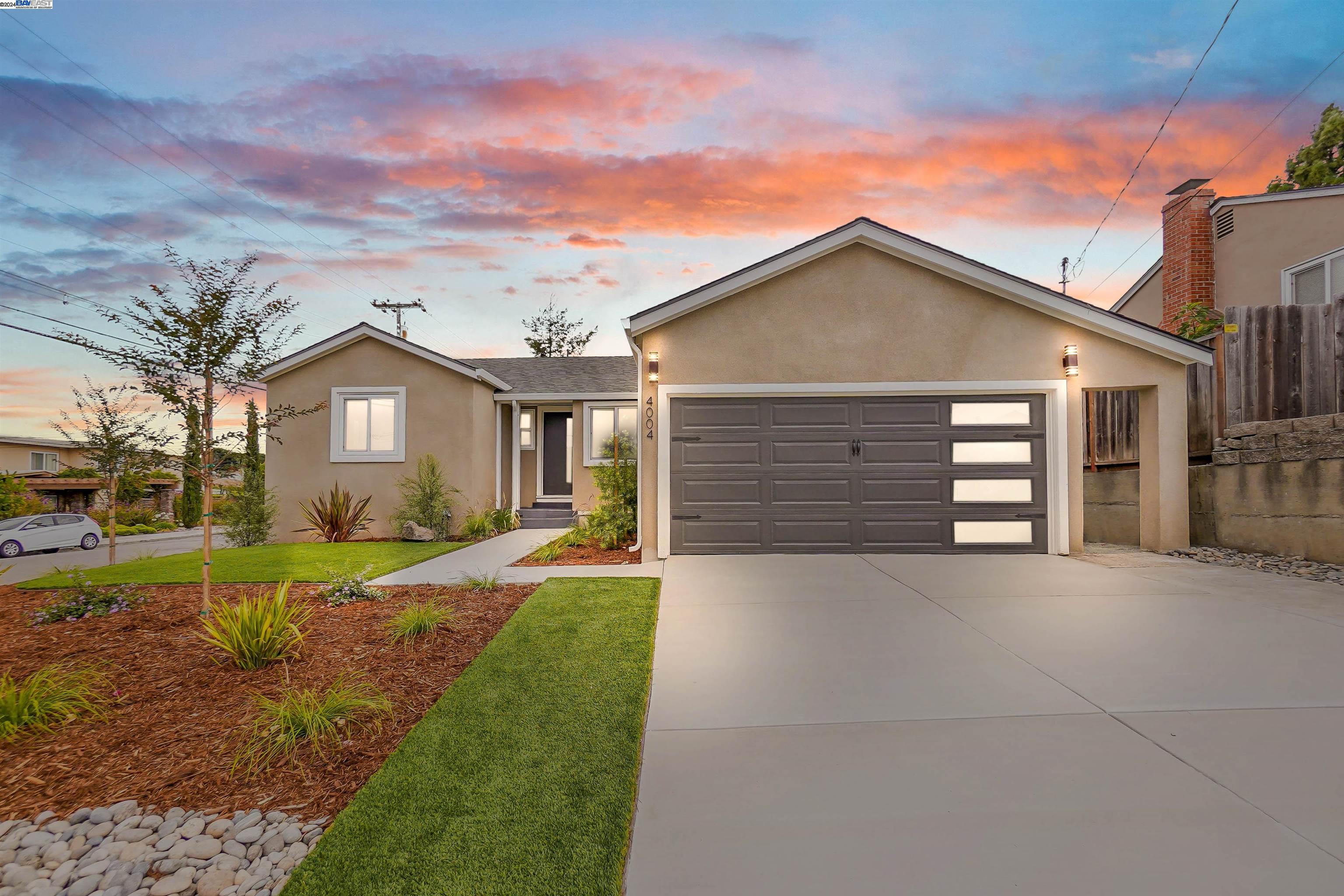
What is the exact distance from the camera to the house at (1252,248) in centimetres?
1030

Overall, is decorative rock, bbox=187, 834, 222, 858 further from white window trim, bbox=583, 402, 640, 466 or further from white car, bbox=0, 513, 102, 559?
white car, bbox=0, 513, 102, 559

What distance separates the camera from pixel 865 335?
818 cm

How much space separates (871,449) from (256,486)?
11.3 metres

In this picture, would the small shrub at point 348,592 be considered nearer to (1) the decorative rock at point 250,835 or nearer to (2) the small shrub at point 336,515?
(1) the decorative rock at point 250,835

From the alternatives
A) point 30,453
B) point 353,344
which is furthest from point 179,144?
point 30,453

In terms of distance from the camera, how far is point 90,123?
952 centimetres

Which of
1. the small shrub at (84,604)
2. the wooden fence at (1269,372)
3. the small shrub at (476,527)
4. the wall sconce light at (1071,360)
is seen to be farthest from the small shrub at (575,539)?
the wooden fence at (1269,372)

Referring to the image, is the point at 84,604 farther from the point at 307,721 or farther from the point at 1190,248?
the point at 1190,248

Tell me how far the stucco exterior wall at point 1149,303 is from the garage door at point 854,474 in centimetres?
778

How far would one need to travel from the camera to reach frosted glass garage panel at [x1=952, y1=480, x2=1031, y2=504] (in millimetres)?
8195

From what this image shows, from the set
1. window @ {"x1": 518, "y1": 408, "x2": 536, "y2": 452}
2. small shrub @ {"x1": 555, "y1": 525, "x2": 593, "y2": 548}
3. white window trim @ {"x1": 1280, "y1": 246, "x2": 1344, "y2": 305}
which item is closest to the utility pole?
window @ {"x1": 518, "y1": 408, "x2": 536, "y2": 452}

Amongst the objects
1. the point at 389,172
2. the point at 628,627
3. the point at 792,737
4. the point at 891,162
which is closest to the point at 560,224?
the point at 389,172

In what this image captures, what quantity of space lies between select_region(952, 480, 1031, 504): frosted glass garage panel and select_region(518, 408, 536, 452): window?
32.6ft

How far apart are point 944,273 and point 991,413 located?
2.03 meters
